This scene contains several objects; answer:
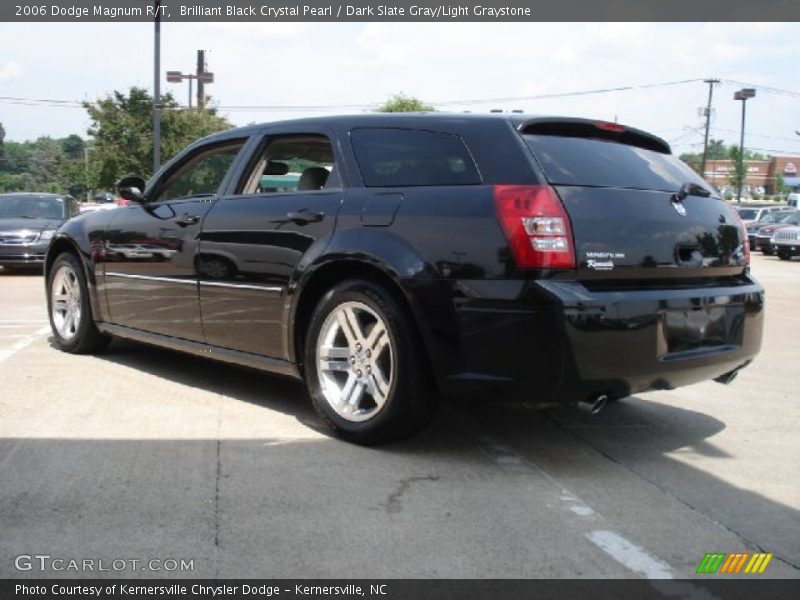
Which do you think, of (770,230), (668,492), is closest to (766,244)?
(770,230)

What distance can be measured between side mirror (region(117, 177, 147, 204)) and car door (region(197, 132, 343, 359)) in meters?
1.00

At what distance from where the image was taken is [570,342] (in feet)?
11.7

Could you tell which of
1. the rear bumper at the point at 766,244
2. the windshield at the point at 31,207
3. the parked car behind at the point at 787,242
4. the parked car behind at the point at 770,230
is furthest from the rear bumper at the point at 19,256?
the rear bumper at the point at 766,244

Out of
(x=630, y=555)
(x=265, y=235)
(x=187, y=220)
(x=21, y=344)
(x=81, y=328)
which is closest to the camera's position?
(x=630, y=555)

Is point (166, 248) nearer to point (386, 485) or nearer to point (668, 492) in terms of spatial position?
point (386, 485)

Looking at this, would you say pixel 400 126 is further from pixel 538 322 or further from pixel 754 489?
pixel 754 489

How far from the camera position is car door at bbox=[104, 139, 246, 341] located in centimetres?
526

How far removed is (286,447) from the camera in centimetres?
→ 420

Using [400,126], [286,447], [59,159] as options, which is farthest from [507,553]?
[59,159]

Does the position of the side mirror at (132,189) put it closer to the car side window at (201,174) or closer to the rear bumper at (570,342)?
the car side window at (201,174)

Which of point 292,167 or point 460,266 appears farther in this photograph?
point 292,167

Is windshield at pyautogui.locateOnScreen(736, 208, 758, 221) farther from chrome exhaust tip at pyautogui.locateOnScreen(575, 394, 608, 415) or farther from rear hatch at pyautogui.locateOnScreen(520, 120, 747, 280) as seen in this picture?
chrome exhaust tip at pyautogui.locateOnScreen(575, 394, 608, 415)

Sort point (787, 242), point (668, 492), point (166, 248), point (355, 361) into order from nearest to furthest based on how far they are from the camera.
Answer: point (668, 492) → point (355, 361) → point (166, 248) → point (787, 242)

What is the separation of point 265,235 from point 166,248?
1.09 meters
